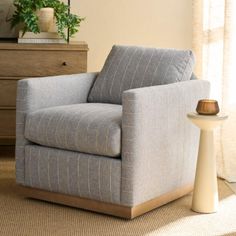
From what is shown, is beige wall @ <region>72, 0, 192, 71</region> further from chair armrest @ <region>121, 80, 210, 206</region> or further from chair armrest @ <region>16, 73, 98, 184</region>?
chair armrest @ <region>121, 80, 210, 206</region>

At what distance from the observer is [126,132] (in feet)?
10.1

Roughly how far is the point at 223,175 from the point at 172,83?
916 millimetres

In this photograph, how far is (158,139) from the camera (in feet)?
10.6

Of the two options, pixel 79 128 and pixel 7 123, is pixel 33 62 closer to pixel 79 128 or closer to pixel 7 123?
pixel 7 123

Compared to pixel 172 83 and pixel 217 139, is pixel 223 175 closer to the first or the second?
pixel 217 139

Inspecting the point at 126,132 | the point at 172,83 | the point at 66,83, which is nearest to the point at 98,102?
the point at 66,83

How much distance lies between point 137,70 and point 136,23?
1143mm

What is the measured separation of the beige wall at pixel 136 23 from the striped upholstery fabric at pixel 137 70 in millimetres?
881

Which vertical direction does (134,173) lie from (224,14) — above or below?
below

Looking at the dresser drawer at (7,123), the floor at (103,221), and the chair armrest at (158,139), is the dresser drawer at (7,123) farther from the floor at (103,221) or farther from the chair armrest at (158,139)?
the chair armrest at (158,139)

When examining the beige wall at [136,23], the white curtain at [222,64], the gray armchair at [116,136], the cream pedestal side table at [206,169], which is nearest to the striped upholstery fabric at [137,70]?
the gray armchair at [116,136]

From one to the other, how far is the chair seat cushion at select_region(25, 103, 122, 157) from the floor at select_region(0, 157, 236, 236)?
332 millimetres

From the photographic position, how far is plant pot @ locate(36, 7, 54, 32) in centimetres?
436

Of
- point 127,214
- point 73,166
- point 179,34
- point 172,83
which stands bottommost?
point 127,214
